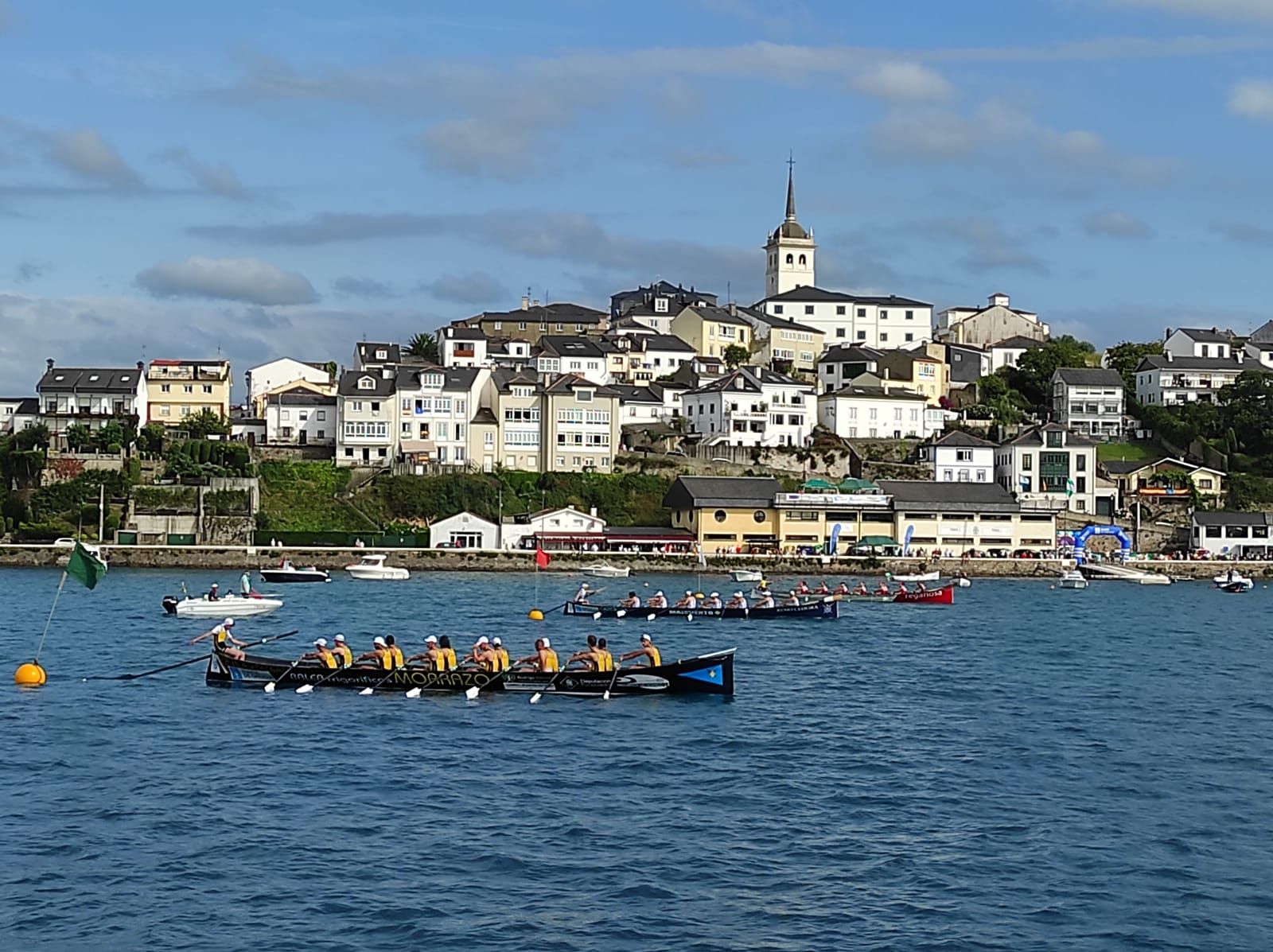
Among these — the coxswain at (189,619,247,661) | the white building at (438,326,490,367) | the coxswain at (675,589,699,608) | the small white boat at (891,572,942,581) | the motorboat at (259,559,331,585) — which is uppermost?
the white building at (438,326,490,367)

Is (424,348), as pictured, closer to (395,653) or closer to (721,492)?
(721,492)

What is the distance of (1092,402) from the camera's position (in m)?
119

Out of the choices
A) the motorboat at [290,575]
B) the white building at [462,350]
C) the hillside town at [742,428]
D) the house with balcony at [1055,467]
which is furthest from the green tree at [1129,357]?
the motorboat at [290,575]

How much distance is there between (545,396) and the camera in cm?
10231

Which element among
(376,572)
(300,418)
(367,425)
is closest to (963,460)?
(367,425)

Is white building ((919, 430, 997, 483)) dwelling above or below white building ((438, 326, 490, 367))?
below

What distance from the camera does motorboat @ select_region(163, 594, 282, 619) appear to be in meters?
58.7

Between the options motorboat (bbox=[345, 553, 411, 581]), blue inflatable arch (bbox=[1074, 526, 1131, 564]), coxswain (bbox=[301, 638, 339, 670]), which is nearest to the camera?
coxswain (bbox=[301, 638, 339, 670])

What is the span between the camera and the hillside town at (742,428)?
93.3m

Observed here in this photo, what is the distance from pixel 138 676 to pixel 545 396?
62304 millimetres

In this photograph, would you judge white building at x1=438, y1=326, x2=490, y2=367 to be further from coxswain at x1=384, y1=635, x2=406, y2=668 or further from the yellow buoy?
coxswain at x1=384, y1=635, x2=406, y2=668

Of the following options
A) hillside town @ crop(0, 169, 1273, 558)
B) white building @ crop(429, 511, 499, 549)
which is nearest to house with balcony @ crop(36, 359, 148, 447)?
hillside town @ crop(0, 169, 1273, 558)

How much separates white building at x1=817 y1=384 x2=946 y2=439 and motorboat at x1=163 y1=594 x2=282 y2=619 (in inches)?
2355

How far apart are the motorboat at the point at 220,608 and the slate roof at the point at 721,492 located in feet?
123
